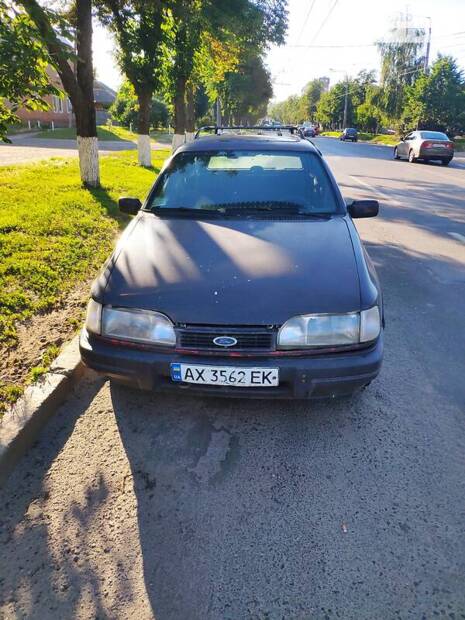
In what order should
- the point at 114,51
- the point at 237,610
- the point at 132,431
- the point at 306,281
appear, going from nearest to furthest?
the point at 237,610
the point at 306,281
the point at 132,431
the point at 114,51

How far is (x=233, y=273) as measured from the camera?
2.60 metres

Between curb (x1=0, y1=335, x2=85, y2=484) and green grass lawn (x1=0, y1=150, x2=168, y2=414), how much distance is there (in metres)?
0.18

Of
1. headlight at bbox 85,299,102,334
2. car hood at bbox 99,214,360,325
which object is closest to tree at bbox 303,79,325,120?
car hood at bbox 99,214,360,325

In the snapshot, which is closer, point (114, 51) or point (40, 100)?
point (40, 100)

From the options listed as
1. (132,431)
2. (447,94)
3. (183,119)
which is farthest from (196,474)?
(447,94)

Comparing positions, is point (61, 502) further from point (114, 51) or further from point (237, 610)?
point (114, 51)

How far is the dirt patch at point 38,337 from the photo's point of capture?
3162mm

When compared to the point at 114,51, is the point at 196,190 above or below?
below

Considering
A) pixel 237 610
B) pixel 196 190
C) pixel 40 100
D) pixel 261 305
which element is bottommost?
pixel 237 610

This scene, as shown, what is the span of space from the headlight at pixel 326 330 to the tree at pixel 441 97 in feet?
154

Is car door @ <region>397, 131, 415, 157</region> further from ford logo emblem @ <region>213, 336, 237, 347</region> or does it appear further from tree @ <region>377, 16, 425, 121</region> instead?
tree @ <region>377, 16, 425, 121</region>

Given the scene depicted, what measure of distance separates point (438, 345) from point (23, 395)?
3163 mm

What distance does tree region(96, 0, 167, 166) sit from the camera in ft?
39.3

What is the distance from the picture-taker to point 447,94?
41.3 m
